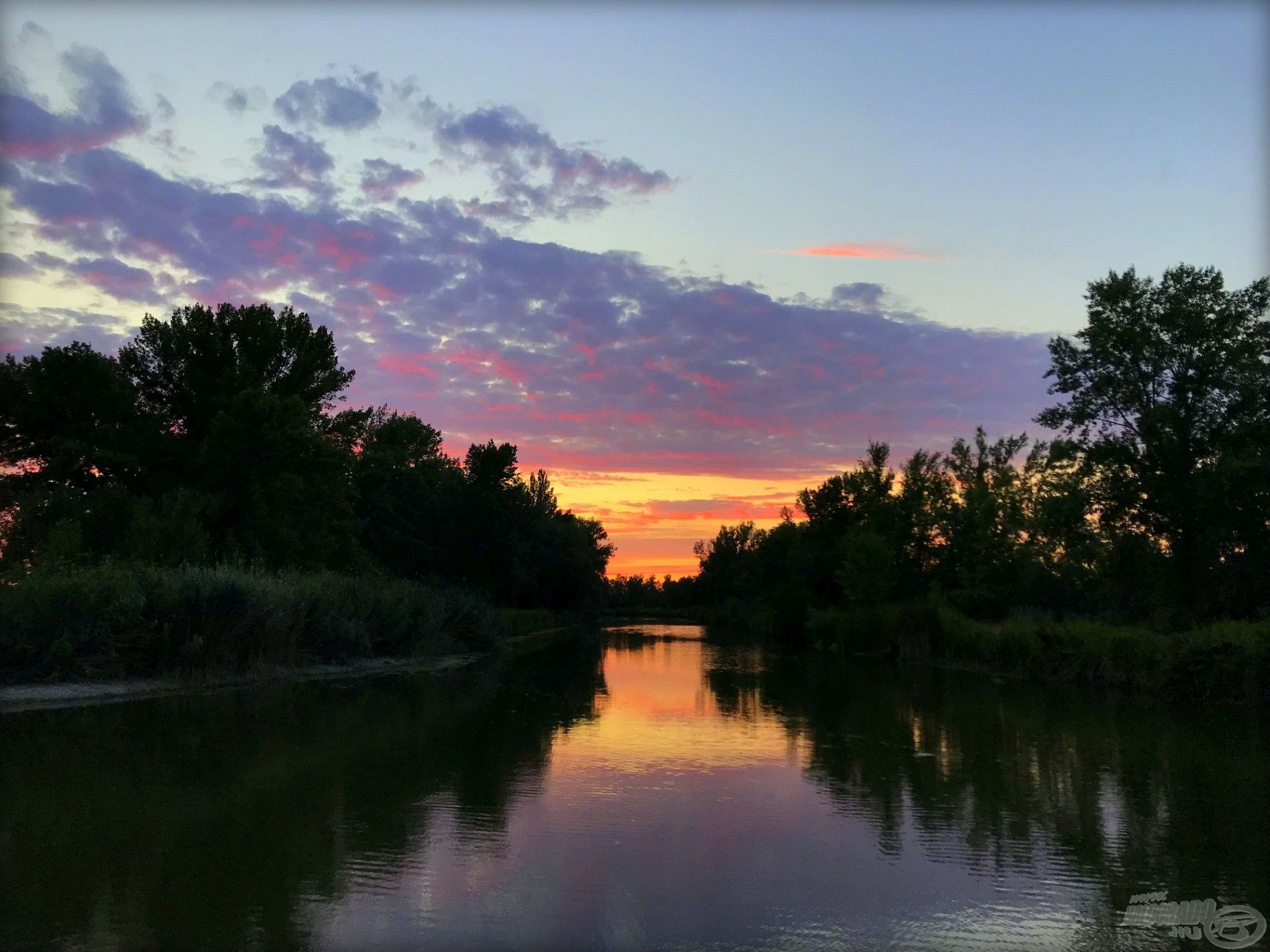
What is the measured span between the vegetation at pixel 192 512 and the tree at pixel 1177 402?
88.1 ft

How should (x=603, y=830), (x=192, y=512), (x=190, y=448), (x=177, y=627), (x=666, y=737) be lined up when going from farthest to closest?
(x=190, y=448)
(x=192, y=512)
(x=177, y=627)
(x=666, y=737)
(x=603, y=830)

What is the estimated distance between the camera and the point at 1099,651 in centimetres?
2986

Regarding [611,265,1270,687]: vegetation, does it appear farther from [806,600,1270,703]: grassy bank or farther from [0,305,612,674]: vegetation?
[0,305,612,674]: vegetation

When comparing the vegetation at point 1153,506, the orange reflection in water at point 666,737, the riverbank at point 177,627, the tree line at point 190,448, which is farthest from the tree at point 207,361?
the vegetation at point 1153,506

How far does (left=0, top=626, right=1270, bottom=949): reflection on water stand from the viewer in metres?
7.26

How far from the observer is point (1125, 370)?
38.2 m

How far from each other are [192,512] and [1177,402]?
3586 centimetres

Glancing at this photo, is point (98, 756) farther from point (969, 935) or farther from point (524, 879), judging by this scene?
point (969, 935)

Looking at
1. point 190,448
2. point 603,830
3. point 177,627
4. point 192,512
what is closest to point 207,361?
point 190,448

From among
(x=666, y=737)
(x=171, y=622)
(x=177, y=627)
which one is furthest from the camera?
(x=177, y=627)

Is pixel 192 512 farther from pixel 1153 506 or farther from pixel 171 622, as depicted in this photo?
pixel 1153 506

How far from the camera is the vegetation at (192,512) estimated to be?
23.0 metres

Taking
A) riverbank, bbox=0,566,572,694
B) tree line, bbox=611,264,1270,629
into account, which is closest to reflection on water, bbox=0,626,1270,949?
riverbank, bbox=0,566,572,694

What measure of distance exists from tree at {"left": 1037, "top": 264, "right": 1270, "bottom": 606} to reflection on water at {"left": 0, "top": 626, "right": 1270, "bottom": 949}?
1763cm
